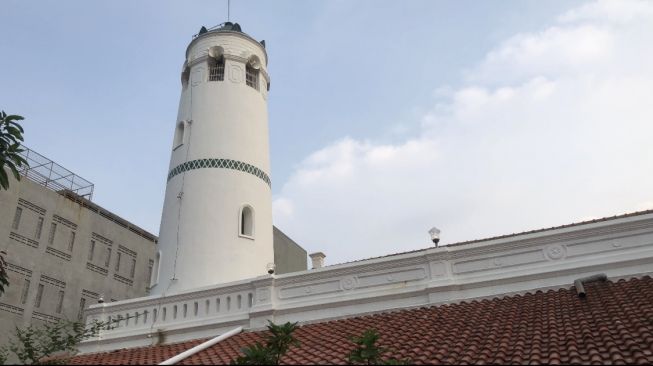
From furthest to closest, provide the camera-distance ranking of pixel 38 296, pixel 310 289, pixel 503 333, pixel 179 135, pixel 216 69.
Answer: pixel 38 296 < pixel 216 69 < pixel 179 135 < pixel 310 289 < pixel 503 333

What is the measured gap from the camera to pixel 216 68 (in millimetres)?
20547

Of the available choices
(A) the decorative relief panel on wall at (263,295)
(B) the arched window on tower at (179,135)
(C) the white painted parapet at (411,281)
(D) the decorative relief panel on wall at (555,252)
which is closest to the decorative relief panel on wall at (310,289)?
(C) the white painted parapet at (411,281)

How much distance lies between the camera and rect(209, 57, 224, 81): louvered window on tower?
66.5 feet

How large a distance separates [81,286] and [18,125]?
14.7 m

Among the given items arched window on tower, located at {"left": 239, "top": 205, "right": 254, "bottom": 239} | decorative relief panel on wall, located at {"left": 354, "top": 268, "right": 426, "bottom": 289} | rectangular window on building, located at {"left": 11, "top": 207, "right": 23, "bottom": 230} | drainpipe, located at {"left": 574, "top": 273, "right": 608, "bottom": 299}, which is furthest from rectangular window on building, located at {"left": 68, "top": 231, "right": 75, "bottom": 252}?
drainpipe, located at {"left": 574, "top": 273, "right": 608, "bottom": 299}

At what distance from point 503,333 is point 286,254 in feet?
68.6

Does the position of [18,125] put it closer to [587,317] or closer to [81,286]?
[587,317]

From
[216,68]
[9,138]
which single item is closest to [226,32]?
[216,68]

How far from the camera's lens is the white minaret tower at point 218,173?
17094 mm

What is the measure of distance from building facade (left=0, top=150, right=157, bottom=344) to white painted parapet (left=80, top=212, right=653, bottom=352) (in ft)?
27.0

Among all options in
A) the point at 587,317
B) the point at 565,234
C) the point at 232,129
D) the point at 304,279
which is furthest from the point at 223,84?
the point at 587,317

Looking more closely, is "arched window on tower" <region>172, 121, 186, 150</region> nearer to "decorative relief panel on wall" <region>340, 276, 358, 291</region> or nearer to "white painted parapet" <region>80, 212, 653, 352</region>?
"white painted parapet" <region>80, 212, 653, 352</region>

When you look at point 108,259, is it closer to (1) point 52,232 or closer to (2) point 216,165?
(1) point 52,232

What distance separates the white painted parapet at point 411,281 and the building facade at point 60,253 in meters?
8.23
